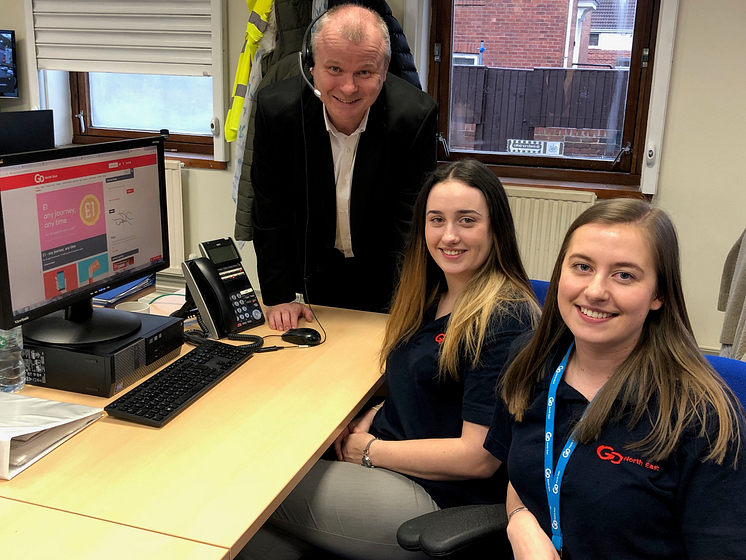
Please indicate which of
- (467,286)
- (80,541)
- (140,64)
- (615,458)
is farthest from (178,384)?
(140,64)

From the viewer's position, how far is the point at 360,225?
2.11 meters

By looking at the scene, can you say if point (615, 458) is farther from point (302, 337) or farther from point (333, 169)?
point (333, 169)

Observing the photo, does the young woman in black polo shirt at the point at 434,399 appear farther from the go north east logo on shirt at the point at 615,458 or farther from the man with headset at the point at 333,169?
the man with headset at the point at 333,169

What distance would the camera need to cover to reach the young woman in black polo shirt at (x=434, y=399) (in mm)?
1400

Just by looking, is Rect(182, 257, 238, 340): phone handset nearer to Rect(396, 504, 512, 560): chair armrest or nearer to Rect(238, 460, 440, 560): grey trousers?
Rect(238, 460, 440, 560): grey trousers

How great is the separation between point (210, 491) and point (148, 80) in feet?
10.5

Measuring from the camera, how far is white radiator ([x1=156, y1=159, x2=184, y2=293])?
3.61 meters

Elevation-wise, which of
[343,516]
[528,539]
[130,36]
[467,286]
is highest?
[130,36]

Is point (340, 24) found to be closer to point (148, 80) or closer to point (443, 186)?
point (443, 186)

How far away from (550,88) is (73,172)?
2.38m

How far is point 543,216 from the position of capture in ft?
10.4

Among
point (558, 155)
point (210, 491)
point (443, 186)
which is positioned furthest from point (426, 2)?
point (210, 491)

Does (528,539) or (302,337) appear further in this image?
(302,337)

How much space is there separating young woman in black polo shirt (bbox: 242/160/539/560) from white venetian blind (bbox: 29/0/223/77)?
88.5 inches
